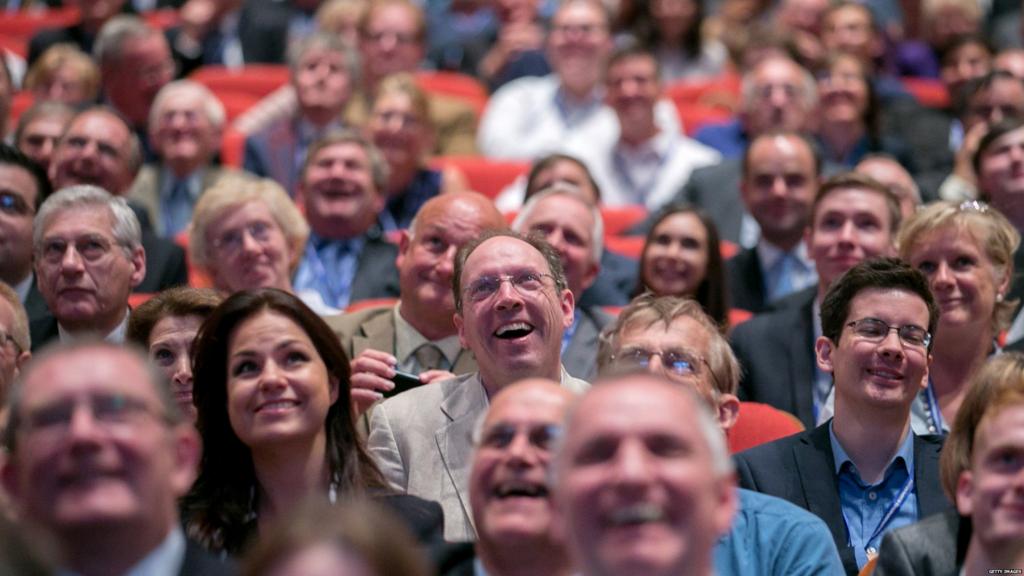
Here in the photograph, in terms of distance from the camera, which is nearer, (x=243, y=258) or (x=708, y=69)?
(x=243, y=258)

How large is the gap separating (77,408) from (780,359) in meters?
2.33

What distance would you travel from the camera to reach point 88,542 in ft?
7.04

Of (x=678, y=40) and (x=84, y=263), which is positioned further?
(x=678, y=40)

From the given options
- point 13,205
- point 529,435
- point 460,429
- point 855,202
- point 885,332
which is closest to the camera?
point 529,435

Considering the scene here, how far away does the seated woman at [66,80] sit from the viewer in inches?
248

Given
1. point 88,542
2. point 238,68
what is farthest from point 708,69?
point 88,542

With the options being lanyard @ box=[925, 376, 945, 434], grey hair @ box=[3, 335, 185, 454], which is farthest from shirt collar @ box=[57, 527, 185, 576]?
lanyard @ box=[925, 376, 945, 434]

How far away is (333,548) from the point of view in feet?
6.22

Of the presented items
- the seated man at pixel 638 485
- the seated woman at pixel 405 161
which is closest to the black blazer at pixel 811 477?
the seated man at pixel 638 485

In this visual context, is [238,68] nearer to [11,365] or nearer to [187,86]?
[187,86]

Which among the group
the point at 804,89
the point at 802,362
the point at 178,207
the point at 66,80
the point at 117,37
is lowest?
the point at 802,362

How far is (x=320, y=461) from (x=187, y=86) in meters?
3.09

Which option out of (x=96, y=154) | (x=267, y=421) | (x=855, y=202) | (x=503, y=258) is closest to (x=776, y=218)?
(x=855, y=202)

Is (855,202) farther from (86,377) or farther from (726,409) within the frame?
(86,377)
